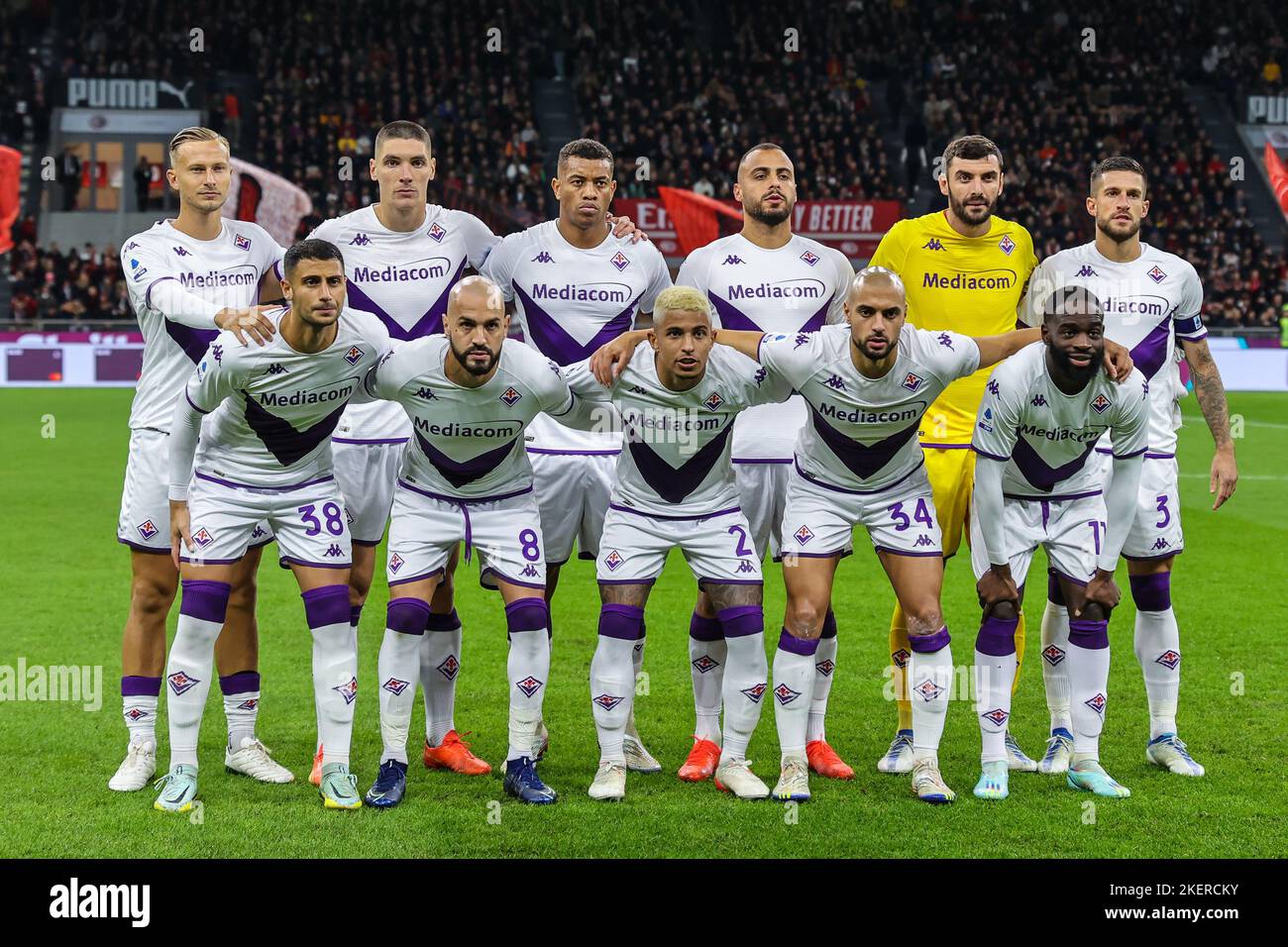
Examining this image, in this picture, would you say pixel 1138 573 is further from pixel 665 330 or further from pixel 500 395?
pixel 500 395

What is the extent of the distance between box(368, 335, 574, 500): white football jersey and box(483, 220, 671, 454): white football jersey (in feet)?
1.95

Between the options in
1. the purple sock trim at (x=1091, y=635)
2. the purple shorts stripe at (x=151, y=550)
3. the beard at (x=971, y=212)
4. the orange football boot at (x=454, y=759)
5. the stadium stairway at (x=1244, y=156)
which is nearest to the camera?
the purple sock trim at (x=1091, y=635)

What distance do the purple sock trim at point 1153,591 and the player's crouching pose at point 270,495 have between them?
341 cm

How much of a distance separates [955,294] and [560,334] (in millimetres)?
1744

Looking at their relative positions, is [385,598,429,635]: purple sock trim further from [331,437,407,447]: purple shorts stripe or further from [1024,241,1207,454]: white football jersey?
[1024,241,1207,454]: white football jersey

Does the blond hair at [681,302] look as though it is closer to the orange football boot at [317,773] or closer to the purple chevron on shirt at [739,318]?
the purple chevron on shirt at [739,318]

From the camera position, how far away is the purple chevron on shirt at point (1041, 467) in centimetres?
596

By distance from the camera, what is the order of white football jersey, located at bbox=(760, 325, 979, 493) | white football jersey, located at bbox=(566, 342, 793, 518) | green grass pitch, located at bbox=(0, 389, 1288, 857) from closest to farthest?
green grass pitch, located at bbox=(0, 389, 1288, 857)
white football jersey, located at bbox=(760, 325, 979, 493)
white football jersey, located at bbox=(566, 342, 793, 518)

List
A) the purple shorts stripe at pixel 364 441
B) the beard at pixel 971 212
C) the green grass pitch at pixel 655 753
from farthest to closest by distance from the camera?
the purple shorts stripe at pixel 364 441 < the beard at pixel 971 212 < the green grass pitch at pixel 655 753

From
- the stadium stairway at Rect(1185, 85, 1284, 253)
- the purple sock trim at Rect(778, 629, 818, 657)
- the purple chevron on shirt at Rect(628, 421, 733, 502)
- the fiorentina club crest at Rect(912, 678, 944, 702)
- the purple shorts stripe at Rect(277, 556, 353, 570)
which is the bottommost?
the fiorentina club crest at Rect(912, 678, 944, 702)

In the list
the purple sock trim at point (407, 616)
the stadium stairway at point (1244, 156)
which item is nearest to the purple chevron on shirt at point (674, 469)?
the purple sock trim at point (407, 616)

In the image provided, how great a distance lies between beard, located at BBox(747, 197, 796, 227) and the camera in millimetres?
6531

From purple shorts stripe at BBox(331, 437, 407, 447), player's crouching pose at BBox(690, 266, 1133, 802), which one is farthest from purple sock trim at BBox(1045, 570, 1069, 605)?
purple shorts stripe at BBox(331, 437, 407, 447)

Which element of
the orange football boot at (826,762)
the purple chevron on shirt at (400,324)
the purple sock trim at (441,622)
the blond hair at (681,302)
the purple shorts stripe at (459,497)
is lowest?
the orange football boot at (826,762)
